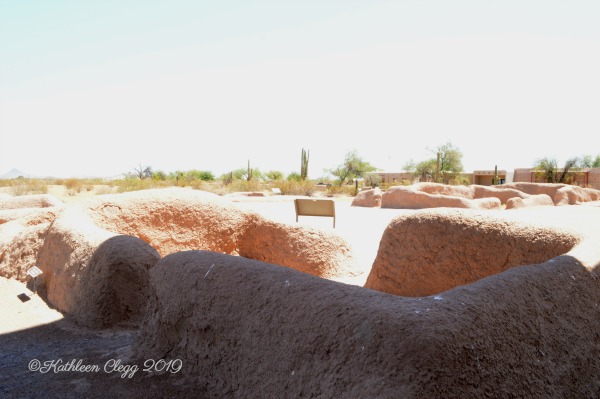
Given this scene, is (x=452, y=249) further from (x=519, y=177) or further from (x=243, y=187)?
(x=519, y=177)

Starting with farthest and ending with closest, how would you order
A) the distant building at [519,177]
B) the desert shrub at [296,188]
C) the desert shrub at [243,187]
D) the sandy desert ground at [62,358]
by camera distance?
the distant building at [519,177], the desert shrub at [243,187], the desert shrub at [296,188], the sandy desert ground at [62,358]

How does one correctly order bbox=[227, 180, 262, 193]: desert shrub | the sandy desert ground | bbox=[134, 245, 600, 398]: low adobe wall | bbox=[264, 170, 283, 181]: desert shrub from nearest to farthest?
bbox=[134, 245, 600, 398]: low adobe wall → the sandy desert ground → bbox=[227, 180, 262, 193]: desert shrub → bbox=[264, 170, 283, 181]: desert shrub

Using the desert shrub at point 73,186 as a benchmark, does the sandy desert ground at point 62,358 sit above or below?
above

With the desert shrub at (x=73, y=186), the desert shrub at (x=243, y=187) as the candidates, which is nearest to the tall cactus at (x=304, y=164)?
the desert shrub at (x=243, y=187)

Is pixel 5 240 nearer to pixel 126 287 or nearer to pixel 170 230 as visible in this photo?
pixel 170 230

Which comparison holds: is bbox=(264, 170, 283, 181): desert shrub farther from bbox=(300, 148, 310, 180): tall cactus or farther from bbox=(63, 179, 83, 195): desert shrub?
bbox=(63, 179, 83, 195): desert shrub

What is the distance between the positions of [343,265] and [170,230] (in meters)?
2.22

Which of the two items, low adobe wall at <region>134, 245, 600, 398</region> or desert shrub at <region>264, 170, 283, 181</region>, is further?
desert shrub at <region>264, 170, 283, 181</region>

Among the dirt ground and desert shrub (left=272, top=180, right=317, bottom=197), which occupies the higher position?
the dirt ground

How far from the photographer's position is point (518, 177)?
115ft

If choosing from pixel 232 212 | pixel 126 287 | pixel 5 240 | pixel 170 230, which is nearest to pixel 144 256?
pixel 126 287

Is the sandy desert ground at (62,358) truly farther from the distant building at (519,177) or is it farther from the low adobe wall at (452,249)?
the distant building at (519,177)

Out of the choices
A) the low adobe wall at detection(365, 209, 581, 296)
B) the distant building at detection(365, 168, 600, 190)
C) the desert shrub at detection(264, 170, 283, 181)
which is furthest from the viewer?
the desert shrub at detection(264, 170, 283, 181)

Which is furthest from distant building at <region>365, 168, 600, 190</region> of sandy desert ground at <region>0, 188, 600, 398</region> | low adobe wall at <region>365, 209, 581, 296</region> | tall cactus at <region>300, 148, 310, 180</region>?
sandy desert ground at <region>0, 188, 600, 398</region>
